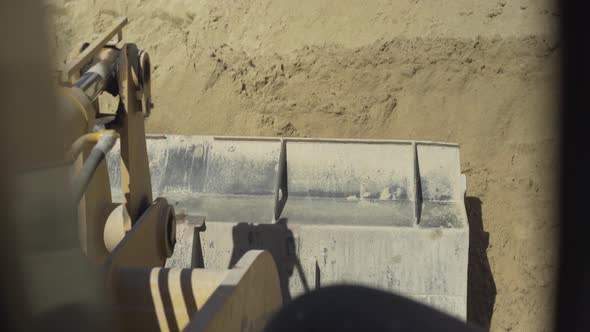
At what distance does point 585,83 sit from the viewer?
582cm

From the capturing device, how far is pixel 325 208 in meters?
5.03

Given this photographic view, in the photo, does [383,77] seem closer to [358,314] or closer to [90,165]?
[90,165]

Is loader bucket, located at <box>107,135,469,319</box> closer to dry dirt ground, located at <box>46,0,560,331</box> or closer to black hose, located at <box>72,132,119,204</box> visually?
dry dirt ground, located at <box>46,0,560,331</box>

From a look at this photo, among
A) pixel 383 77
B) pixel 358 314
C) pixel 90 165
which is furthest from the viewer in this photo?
pixel 383 77

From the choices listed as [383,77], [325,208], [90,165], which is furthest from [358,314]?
[383,77]

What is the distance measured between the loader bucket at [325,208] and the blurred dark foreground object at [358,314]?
3.27m

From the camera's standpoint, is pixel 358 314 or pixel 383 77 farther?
pixel 383 77

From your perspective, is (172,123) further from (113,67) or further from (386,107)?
(113,67)

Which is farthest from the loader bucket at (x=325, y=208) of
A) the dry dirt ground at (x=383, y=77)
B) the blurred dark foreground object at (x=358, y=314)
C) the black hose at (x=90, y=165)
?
the blurred dark foreground object at (x=358, y=314)

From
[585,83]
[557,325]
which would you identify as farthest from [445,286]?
[585,83]

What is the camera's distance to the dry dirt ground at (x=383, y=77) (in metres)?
6.93

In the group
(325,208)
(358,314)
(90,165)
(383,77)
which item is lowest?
→ (325,208)

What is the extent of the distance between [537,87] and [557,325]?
11.2 feet

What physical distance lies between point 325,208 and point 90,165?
3296mm
